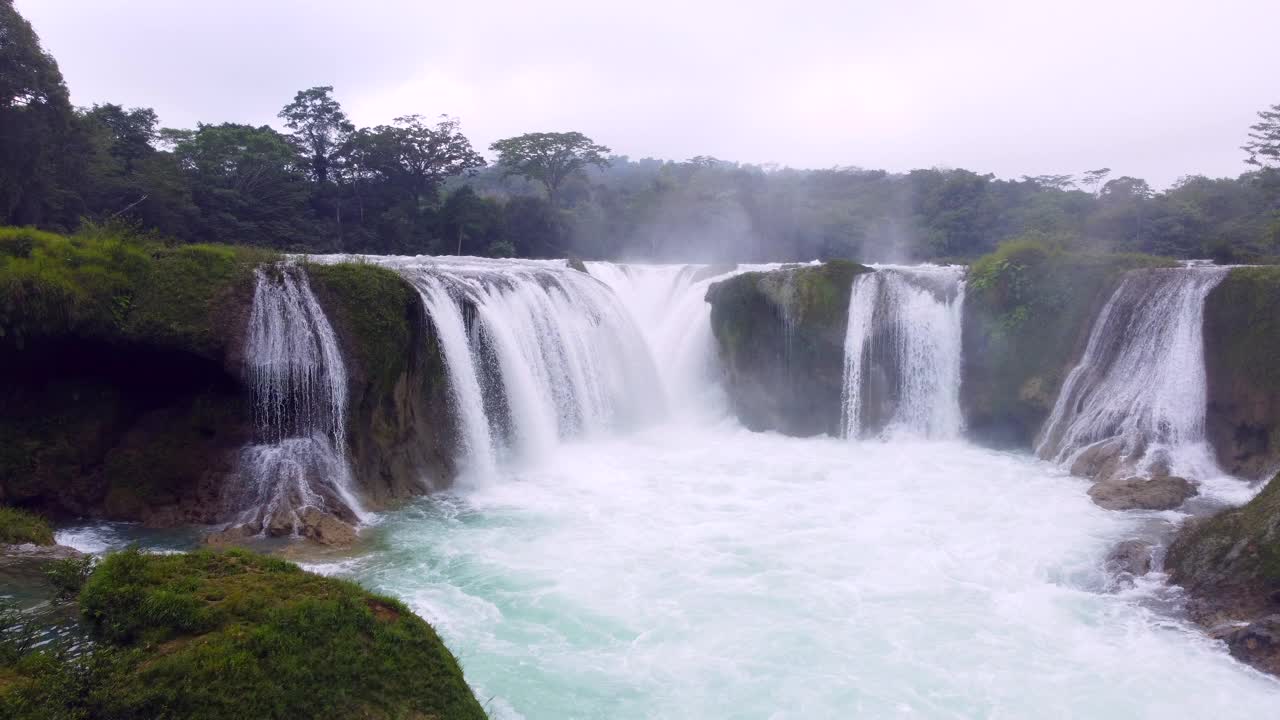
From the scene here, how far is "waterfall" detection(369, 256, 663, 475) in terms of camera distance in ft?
39.0

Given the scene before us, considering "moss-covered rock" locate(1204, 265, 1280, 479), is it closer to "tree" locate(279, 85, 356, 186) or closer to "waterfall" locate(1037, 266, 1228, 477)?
"waterfall" locate(1037, 266, 1228, 477)

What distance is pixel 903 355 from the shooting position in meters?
15.3

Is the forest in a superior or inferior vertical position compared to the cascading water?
superior

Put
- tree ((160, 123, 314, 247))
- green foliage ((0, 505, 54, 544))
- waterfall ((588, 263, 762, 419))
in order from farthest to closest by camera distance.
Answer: tree ((160, 123, 314, 247)) < waterfall ((588, 263, 762, 419)) < green foliage ((0, 505, 54, 544))

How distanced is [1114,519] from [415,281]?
10270 mm

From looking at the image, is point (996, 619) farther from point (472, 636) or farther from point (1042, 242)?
point (1042, 242)

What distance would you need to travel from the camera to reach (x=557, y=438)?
45.2 ft

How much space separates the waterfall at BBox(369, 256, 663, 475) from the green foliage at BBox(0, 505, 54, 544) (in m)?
5.30

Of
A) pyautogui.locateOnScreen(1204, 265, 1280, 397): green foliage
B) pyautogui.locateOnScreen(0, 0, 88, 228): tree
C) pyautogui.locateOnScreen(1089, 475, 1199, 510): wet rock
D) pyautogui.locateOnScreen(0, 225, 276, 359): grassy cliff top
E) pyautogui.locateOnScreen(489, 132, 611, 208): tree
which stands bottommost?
pyautogui.locateOnScreen(1089, 475, 1199, 510): wet rock

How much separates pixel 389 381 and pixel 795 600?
6.39 metres

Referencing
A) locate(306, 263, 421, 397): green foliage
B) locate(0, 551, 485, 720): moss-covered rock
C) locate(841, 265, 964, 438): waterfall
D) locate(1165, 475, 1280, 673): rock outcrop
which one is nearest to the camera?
locate(0, 551, 485, 720): moss-covered rock

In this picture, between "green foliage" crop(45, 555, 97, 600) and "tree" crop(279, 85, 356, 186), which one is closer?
"green foliage" crop(45, 555, 97, 600)

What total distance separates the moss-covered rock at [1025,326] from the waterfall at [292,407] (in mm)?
11488

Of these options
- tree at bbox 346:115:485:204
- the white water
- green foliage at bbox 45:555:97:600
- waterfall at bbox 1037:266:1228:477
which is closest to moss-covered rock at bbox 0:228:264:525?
the white water
